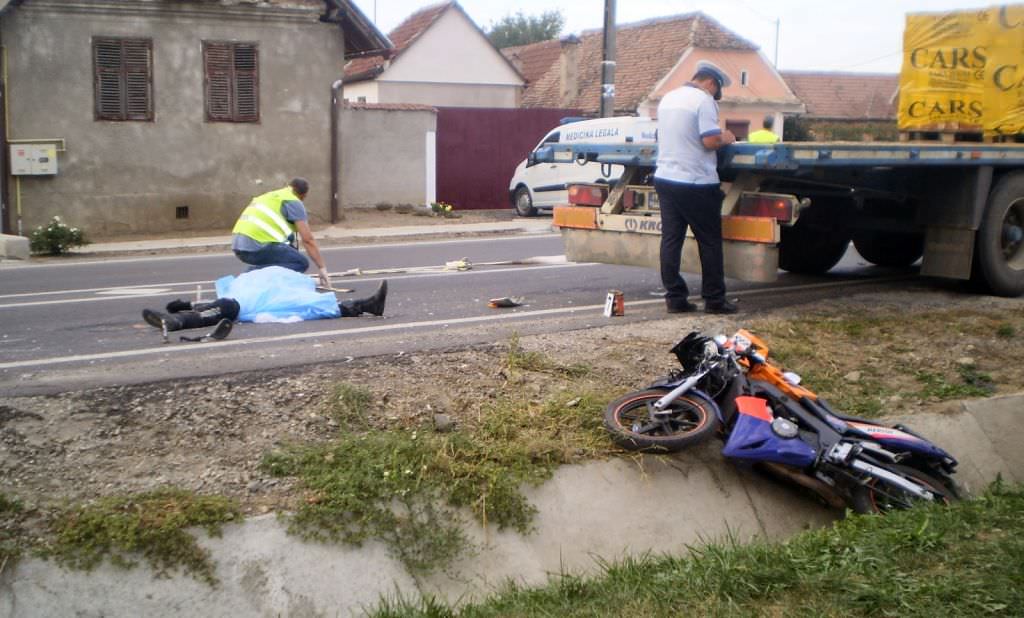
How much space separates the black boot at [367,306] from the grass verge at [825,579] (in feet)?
14.6

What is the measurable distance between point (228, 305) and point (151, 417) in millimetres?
3190

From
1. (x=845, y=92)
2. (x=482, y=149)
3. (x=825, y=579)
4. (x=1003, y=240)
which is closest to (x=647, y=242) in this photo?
(x=1003, y=240)

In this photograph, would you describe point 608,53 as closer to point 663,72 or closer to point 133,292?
point 133,292

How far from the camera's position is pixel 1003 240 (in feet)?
32.7

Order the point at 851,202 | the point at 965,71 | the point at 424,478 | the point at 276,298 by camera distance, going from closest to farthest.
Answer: the point at 424,478
the point at 276,298
the point at 965,71
the point at 851,202

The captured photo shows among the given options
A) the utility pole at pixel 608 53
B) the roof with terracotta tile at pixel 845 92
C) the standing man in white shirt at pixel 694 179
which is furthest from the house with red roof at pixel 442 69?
the standing man in white shirt at pixel 694 179

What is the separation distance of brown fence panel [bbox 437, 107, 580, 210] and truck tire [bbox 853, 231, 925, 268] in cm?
1447

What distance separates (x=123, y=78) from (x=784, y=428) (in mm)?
16770

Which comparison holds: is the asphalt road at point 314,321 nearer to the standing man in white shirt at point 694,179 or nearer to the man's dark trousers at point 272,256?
the standing man in white shirt at point 694,179

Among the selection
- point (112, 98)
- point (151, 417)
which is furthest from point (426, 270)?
point (112, 98)

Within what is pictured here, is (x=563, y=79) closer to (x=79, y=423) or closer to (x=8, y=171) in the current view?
(x=8, y=171)

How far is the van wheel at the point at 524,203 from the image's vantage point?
930 inches

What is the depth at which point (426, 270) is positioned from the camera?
13.1m

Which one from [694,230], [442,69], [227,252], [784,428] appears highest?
[442,69]
